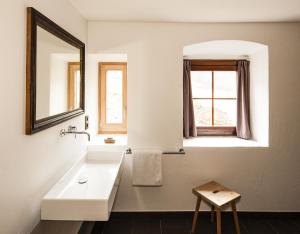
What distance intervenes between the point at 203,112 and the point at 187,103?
1.27 ft

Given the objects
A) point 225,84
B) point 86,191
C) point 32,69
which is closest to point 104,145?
point 86,191

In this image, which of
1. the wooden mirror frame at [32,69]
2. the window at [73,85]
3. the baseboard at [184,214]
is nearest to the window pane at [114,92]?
the window at [73,85]

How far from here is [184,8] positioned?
8.22 feet

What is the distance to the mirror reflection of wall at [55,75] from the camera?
5.63 ft

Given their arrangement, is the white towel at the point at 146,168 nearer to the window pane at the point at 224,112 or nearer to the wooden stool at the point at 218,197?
the wooden stool at the point at 218,197

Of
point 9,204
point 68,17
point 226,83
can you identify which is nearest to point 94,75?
point 68,17

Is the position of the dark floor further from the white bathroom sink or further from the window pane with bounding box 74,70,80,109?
the window pane with bounding box 74,70,80,109

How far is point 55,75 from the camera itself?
1985mm

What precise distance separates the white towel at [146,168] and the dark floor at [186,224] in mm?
438

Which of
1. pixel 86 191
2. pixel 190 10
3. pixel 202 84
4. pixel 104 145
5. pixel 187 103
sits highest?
pixel 190 10

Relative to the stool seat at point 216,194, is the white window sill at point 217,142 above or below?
above

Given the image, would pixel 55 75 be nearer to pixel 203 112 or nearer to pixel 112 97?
pixel 112 97

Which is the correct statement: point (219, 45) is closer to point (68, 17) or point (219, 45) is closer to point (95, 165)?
point (68, 17)

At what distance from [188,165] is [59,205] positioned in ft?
5.42
